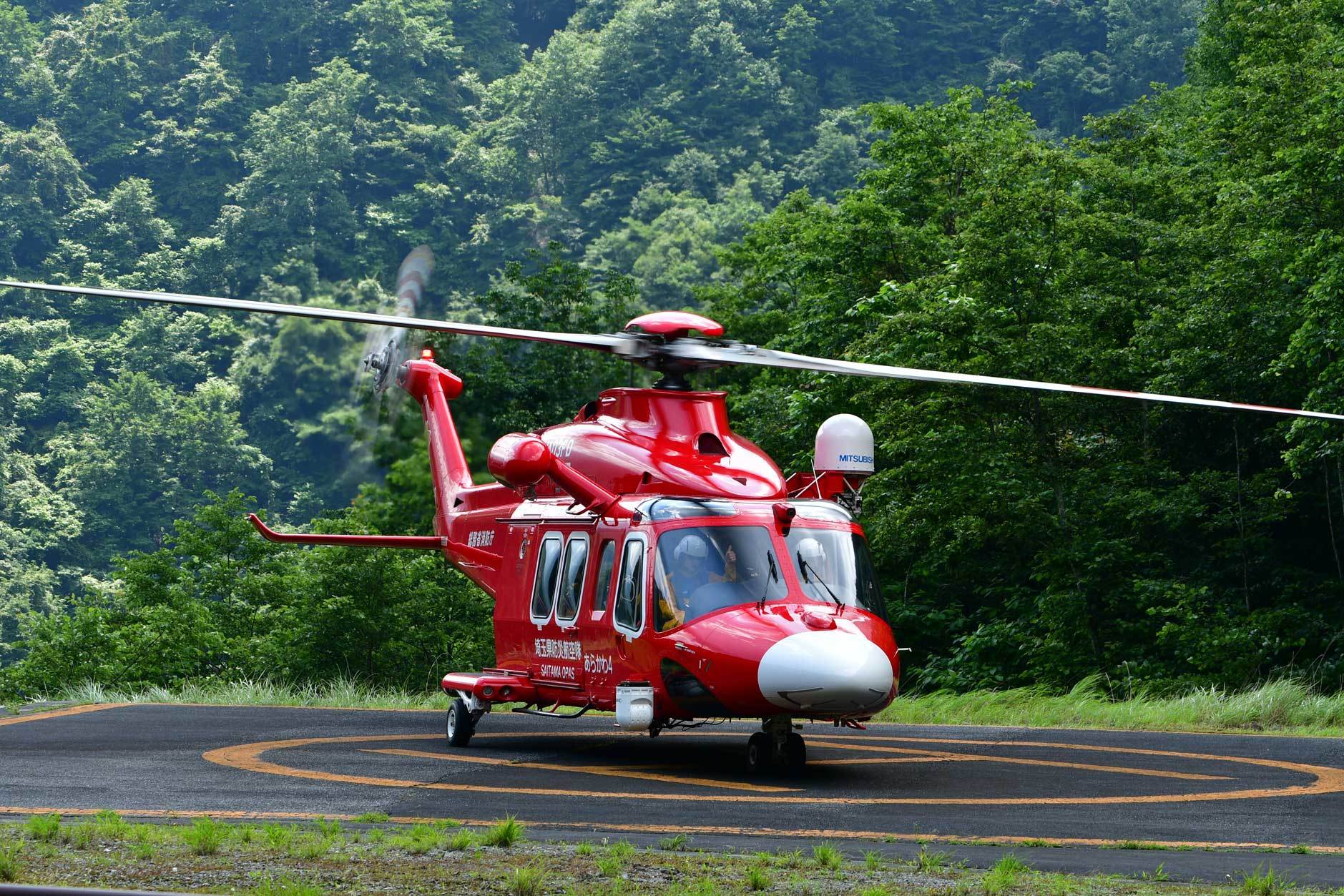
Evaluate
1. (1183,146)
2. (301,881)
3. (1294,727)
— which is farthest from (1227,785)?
→ (1183,146)

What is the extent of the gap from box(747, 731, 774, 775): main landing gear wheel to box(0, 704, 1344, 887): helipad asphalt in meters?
0.29

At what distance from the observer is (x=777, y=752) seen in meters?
12.5

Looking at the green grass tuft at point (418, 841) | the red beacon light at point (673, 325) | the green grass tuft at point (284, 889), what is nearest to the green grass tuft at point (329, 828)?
the green grass tuft at point (418, 841)

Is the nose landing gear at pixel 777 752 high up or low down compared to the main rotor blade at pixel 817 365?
down

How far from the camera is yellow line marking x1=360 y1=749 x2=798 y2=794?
11.5 meters

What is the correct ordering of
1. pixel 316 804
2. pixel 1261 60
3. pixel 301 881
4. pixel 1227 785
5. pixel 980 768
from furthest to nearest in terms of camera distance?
pixel 1261 60 → pixel 980 768 → pixel 1227 785 → pixel 316 804 → pixel 301 881

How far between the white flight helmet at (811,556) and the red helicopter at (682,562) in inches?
0.6

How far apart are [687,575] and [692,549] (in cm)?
21

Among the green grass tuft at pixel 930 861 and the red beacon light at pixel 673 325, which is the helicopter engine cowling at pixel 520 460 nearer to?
the red beacon light at pixel 673 325

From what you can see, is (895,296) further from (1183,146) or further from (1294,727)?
(1294,727)

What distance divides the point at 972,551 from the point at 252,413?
117 feet

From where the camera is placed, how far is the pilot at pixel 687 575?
12547 mm

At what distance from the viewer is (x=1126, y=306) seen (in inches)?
1077

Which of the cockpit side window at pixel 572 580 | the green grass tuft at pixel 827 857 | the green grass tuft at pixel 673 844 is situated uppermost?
the cockpit side window at pixel 572 580
